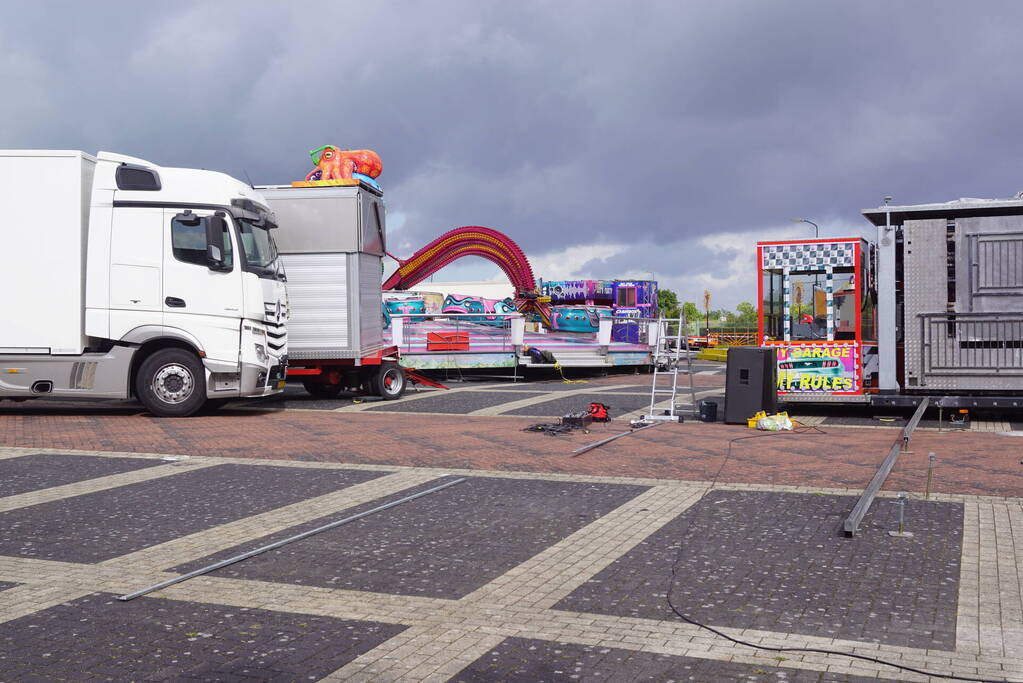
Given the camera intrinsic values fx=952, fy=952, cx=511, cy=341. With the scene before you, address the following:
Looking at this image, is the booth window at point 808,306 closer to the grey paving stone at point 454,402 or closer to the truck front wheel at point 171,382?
the grey paving stone at point 454,402

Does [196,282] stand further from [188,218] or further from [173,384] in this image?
[173,384]

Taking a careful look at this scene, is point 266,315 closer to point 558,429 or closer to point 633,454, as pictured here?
point 558,429

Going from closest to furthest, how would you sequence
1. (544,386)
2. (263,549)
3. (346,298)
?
(263,549) → (346,298) → (544,386)

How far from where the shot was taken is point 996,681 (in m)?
4.15

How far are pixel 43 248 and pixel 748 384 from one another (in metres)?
11.3

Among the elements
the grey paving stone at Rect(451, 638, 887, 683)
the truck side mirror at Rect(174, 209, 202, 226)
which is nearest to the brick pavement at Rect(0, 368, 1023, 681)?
the grey paving stone at Rect(451, 638, 887, 683)

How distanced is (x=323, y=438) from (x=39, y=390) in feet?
18.3

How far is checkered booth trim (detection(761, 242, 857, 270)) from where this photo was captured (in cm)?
1579

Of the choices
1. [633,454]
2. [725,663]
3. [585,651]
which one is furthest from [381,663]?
[633,454]

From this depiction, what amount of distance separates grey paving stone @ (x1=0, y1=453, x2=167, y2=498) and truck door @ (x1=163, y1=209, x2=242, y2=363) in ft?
13.7

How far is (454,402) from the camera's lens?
18969 millimetres

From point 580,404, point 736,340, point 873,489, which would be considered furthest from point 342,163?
point 736,340

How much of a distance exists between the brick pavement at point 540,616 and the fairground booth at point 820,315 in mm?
8866

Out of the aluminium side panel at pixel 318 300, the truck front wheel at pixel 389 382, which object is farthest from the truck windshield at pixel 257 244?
the truck front wheel at pixel 389 382
